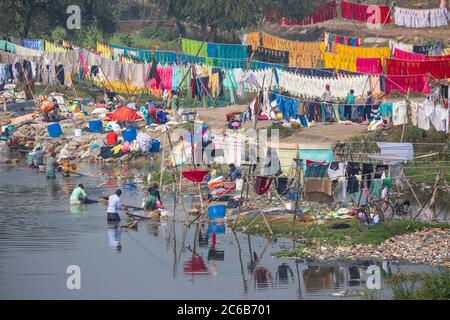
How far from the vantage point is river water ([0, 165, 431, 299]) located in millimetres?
25297

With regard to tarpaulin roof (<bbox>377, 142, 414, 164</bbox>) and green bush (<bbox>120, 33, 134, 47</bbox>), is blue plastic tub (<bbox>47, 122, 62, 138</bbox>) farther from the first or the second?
green bush (<bbox>120, 33, 134, 47</bbox>)

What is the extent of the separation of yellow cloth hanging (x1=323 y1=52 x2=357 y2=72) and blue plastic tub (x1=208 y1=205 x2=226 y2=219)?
63.9ft

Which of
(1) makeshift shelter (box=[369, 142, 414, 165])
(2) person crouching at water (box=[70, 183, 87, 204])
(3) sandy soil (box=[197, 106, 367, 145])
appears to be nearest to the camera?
(1) makeshift shelter (box=[369, 142, 414, 165])

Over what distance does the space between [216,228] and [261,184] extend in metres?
1.59

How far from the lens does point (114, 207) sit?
32.1 m

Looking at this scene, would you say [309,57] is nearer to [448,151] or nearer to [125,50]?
[125,50]

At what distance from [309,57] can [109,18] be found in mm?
12958

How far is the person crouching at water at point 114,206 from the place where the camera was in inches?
1258

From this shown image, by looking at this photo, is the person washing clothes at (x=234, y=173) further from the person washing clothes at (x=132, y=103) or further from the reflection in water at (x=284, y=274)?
the person washing clothes at (x=132, y=103)

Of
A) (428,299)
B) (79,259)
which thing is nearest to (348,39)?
(79,259)

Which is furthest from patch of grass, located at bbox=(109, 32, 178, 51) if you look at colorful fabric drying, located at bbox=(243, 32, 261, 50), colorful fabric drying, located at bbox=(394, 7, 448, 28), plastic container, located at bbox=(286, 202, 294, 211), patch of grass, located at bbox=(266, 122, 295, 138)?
plastic container, located at bbox=(286, 202, 294, 211)

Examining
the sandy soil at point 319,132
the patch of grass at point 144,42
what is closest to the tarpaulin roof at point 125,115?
the sandy soil at point 319,132

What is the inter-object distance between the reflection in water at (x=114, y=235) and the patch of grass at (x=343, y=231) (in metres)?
3.14

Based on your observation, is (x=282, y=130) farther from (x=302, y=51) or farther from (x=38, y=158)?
(x=302, y=51)
